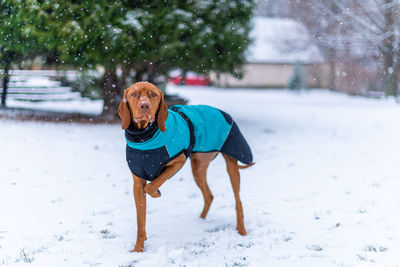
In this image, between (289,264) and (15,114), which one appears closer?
(289,264)

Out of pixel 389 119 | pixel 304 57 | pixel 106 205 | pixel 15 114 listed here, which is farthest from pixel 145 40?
pixel 304 57

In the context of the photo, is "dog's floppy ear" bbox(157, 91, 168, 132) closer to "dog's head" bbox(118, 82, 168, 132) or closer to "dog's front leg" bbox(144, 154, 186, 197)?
"dog's head" bbox(118, 82, 168, 132)

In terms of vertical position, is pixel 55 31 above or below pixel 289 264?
above

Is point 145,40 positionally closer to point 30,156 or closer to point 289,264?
point 30,156

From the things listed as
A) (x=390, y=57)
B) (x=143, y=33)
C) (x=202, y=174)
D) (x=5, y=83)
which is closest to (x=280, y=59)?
(x=390, y=57)

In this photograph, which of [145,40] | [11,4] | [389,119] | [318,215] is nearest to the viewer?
[318,215]

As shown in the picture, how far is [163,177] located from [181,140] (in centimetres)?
38

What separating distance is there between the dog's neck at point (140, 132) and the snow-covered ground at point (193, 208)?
106cm

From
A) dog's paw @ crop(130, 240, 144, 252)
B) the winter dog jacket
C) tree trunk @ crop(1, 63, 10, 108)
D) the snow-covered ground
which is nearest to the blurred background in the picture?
tree trunk @ crop(1, 63, 10, 108)

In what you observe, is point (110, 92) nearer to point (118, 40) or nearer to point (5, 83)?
point (118, 40)

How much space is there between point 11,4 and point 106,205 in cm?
283

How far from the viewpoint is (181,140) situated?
360 centimetres

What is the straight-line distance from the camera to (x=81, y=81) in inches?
419

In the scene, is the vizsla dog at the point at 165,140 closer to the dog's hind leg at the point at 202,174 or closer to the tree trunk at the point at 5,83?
the dog's hind leg at the point at 202,174
